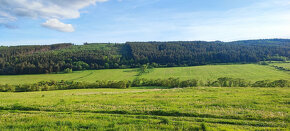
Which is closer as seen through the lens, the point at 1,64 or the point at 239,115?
the point at 239,115

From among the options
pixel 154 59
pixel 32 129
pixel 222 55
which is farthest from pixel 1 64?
pixel 222 55

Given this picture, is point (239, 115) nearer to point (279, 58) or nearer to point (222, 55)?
point (222, 55)

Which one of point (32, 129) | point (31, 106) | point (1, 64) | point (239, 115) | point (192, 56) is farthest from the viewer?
point (192, 56)

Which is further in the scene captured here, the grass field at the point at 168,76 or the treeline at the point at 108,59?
the treeline at the point at 108,59

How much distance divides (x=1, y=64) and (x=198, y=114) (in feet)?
528

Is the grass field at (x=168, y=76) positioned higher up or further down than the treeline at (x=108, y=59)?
further down

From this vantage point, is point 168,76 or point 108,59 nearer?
point 168,76

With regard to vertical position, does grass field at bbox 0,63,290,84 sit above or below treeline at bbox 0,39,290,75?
below

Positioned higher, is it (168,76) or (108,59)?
(108,59)

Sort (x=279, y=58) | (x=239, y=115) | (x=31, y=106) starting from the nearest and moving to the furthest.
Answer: (x=239, y=115) < (x=31, y=106) < (x=279, y=58)

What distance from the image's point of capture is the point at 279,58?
490 ft

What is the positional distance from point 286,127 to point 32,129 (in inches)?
612

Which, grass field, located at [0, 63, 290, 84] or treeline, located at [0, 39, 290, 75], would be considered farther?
treeline, located at [0, 39, 290, 75]

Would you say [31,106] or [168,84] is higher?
[31,106]
